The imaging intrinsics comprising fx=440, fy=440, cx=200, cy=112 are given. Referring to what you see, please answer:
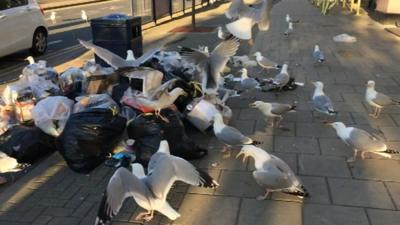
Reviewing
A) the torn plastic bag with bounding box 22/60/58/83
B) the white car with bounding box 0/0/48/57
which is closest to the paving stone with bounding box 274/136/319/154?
the torn plastic bag with bounding box 22/60/58/83

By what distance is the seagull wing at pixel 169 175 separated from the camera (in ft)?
12.3

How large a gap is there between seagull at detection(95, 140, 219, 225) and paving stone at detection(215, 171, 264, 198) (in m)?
0.46

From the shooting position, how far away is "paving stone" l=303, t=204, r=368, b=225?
3777 millimetres

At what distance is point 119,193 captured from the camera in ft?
11.8

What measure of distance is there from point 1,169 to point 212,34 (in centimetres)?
1055

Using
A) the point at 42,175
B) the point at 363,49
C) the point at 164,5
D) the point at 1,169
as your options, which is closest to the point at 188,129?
the point at 42,175

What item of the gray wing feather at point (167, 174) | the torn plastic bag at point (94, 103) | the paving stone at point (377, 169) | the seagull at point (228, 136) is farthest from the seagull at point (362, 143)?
the torn plastic bag at point (94, 103)

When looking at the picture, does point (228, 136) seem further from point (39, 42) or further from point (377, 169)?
point (39, 42)

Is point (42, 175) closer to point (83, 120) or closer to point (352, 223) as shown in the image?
point (83, 120)

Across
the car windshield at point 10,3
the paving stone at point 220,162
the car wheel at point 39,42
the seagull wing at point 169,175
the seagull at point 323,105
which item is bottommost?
the car wheel at point 39,42

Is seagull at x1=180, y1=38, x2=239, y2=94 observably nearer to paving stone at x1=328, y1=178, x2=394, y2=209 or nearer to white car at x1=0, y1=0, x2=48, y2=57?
paving stone at x1=328, y1=178, x2=394, y2=209

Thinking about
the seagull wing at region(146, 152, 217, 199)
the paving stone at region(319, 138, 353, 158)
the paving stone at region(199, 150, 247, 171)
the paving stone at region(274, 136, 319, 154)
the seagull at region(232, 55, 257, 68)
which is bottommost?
the seagull at region(232, 55, 257, 68)

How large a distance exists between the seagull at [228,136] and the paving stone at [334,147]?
0.94 metres

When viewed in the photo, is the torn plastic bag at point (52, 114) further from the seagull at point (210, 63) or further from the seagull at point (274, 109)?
the seagull at point (274, 109)
